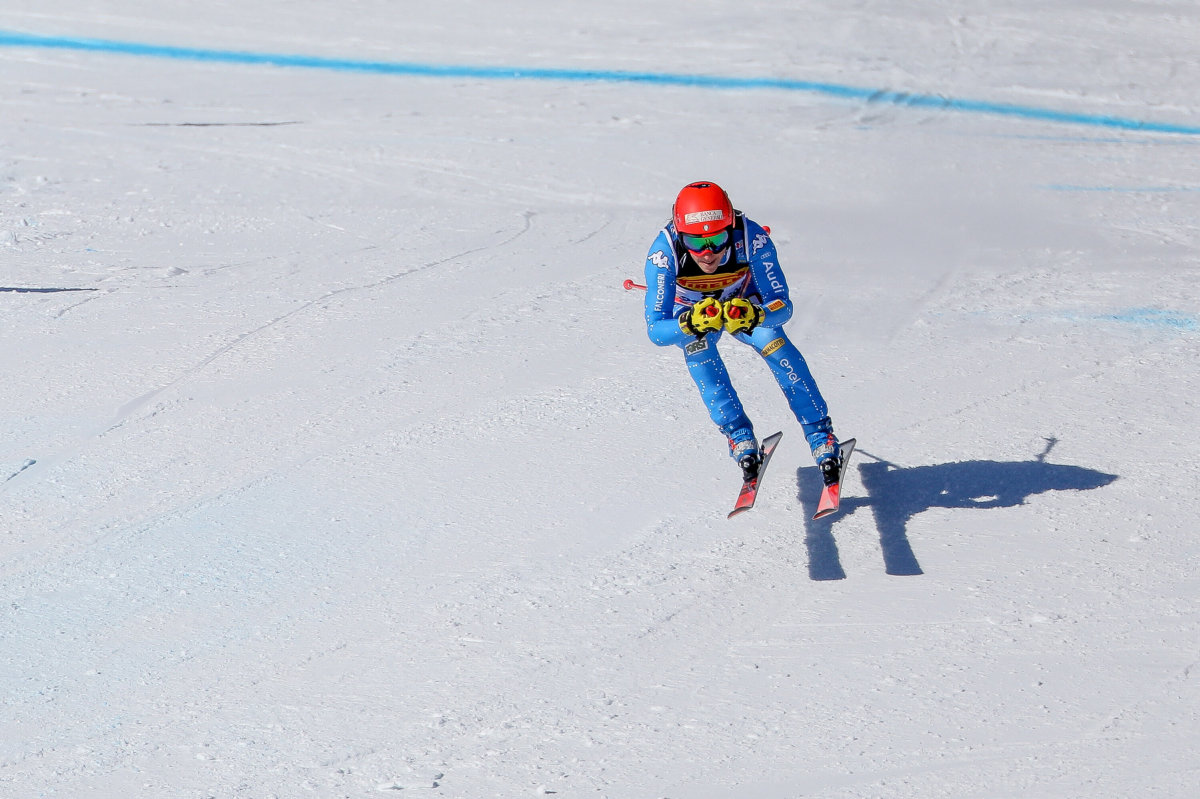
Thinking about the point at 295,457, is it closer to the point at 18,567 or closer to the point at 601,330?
the point at 18,567

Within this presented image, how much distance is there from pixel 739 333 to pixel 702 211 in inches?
23.6

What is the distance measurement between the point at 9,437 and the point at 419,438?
223 centimetres

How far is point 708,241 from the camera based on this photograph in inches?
216

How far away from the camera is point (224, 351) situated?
7.72 meters

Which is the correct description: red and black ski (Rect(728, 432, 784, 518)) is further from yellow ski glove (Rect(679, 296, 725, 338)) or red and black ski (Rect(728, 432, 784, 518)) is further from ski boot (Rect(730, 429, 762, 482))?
yellow ski glove (Rect(679, 296, 725, 338))

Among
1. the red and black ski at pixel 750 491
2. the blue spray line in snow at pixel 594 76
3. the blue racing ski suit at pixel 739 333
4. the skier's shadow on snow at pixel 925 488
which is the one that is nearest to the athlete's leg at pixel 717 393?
the blue racing ski suit at pixel 739 333

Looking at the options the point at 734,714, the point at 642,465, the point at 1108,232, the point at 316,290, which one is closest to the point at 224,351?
the point at 316,290

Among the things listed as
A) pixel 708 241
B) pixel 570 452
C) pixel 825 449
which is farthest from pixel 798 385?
pixel 570 452

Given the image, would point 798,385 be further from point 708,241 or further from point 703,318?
point 708,241

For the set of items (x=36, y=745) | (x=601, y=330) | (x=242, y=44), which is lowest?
(x=36, y=745)

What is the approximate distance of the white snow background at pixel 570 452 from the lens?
4.29 m

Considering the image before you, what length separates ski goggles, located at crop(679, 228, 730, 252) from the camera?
5.48 m

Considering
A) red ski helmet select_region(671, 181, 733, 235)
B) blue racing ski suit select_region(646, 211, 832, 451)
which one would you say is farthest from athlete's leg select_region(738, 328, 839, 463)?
red ski helmet select_region(671, 181, 733, 235)

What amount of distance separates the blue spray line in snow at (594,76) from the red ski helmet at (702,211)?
8638mm
